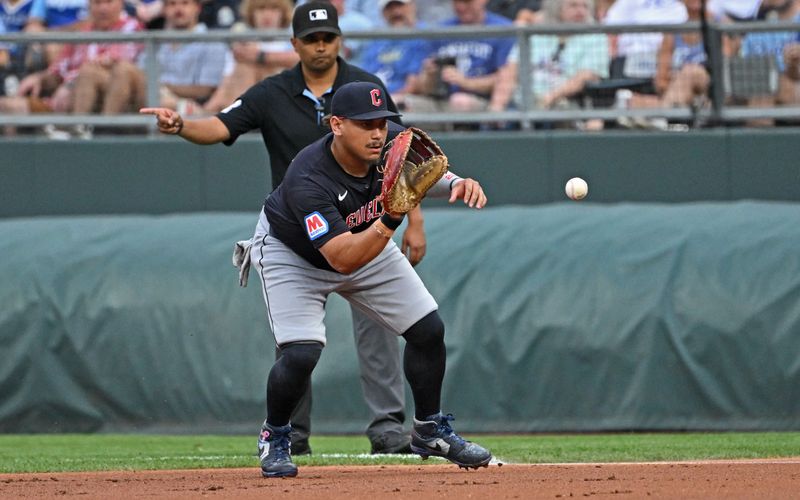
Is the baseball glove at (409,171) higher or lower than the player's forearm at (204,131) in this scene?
lower

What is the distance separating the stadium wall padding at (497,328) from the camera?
892cm

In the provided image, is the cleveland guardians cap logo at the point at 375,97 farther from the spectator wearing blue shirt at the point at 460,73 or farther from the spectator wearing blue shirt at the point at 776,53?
the spectator wearing blue shirt at the point at 776,53

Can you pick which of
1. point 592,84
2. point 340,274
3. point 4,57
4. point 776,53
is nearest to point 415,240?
point 340,274

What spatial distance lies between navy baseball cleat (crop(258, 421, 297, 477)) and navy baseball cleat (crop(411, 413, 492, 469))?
588 millimetres

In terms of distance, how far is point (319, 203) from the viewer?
546 cm

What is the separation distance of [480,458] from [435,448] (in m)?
0.22

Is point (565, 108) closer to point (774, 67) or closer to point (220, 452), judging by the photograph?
point (774, 67)

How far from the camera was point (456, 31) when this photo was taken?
423 inches

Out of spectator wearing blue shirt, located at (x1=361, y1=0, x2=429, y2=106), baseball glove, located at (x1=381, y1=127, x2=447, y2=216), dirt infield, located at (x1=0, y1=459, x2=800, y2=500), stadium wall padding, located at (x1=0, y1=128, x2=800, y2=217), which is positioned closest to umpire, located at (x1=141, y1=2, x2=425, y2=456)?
dirt infield, located at (x1=0, y1=459, x2=800, y2=500)

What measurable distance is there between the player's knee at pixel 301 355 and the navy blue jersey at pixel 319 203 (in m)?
0.37

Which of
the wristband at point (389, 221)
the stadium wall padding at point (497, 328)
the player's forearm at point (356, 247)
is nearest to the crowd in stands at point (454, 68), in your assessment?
the stadium wall padding at point (497, 328)

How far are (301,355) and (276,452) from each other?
1.55 feet

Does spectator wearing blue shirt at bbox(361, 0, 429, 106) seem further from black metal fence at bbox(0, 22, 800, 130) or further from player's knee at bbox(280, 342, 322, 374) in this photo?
player's knee at bbox(280, 342, 322, 374)

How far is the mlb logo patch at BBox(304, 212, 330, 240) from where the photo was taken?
5.41 metres
